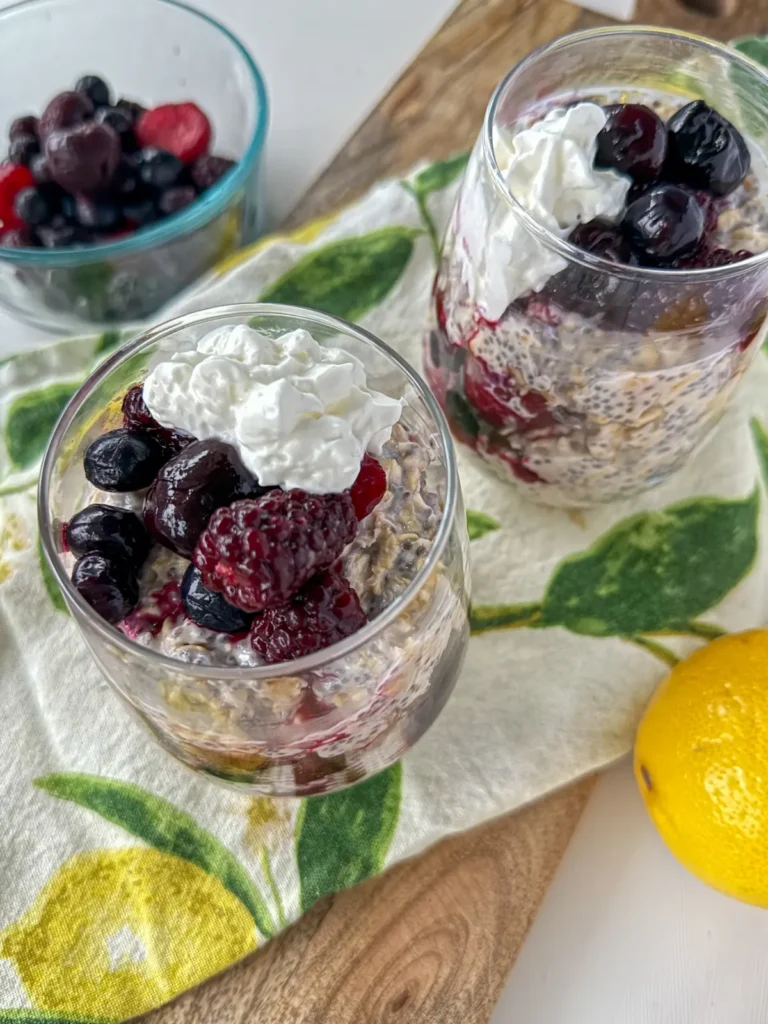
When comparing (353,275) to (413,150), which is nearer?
(353,275)

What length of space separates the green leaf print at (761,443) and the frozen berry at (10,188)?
93 cm

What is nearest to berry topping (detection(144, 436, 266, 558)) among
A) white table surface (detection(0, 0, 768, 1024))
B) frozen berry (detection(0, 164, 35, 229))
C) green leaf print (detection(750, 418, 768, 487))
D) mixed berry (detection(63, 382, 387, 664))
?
mixed berry (detection(63, 382, 387, 664))

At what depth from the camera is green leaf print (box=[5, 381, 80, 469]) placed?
40.7 inches

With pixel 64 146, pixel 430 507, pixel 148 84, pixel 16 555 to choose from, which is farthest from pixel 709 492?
pixel 148 84

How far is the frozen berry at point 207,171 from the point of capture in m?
1.27

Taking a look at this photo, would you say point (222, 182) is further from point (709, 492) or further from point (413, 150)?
point (709, 492)

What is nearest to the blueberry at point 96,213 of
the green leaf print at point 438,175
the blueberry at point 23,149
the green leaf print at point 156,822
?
the blueberry at point 23,149

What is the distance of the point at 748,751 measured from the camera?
2.56 feet

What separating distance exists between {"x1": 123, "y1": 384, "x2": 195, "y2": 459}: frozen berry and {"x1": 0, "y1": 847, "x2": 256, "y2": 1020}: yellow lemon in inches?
14.6

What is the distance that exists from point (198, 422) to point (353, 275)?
0.53m

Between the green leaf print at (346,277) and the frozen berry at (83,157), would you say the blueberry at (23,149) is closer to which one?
the frozen berry at (83,157)

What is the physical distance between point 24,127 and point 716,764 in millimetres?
1151

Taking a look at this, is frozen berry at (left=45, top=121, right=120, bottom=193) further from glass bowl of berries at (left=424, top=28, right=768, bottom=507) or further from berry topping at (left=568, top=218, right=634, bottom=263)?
berry topping at (left=568, top=218, right=634, bottom=263)

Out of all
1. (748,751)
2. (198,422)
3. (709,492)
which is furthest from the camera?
(709,492)
